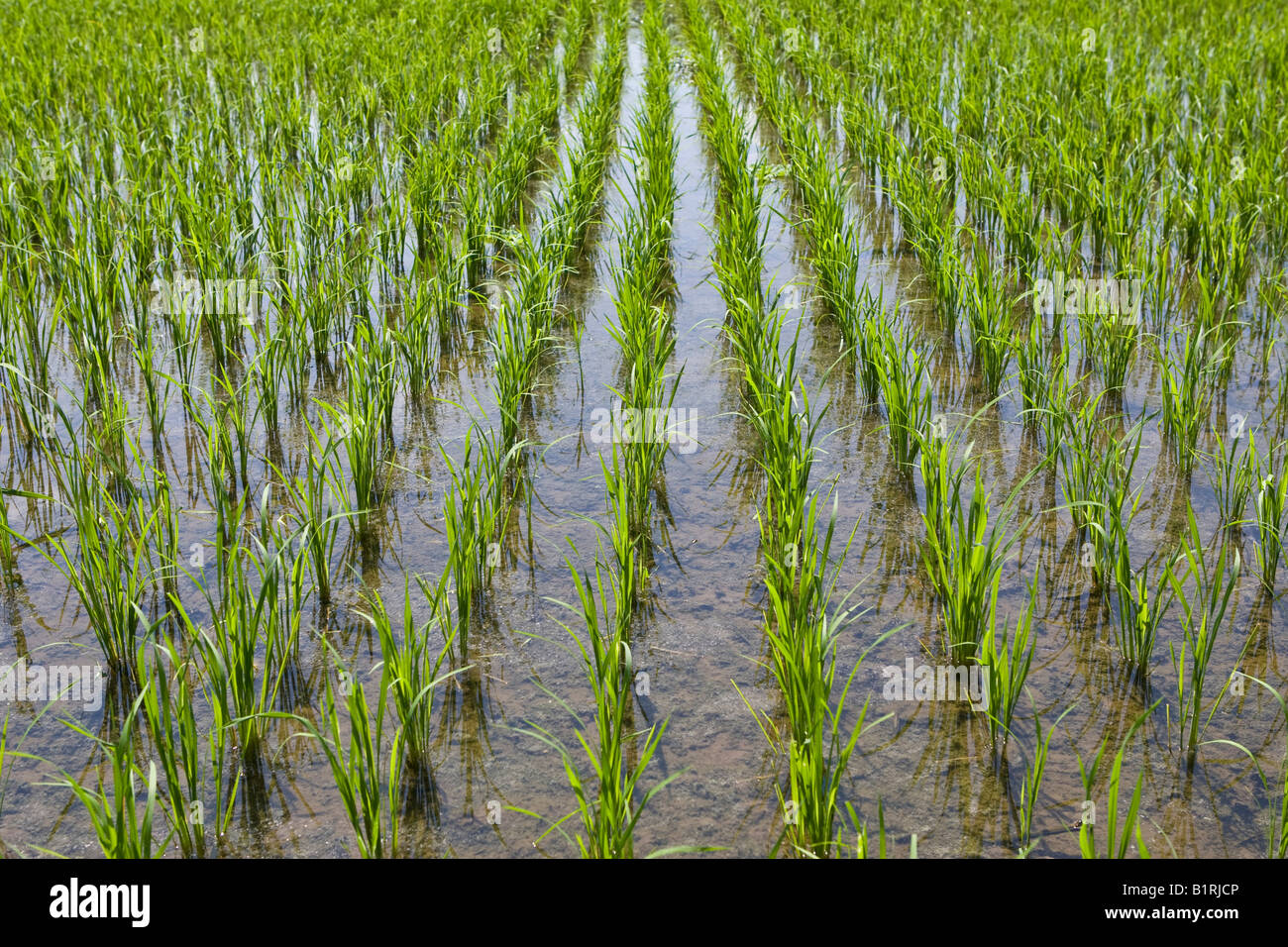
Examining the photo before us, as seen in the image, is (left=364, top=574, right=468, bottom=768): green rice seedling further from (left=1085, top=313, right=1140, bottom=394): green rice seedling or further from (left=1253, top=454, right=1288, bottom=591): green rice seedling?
(left=1085, top=313, right=1140, bottom=394): green rice seedling

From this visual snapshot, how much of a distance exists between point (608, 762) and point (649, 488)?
1.38m

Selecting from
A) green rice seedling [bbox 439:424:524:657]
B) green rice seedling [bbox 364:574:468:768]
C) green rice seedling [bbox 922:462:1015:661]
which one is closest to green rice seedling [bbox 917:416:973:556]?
green rice seedling [bbox 922:462:1015:661]

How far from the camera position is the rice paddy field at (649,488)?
6.93 feet

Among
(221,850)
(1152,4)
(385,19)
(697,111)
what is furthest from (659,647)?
(1152,4)

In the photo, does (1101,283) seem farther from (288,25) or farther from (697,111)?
(288,25)

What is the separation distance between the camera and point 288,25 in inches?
356

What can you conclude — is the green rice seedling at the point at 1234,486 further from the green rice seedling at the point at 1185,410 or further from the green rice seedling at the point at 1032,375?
the green rice seedling at the point at 1032,375

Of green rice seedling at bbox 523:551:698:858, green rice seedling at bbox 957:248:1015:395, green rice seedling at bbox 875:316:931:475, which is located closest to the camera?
green rice seedling at bbox 523:551:698:858

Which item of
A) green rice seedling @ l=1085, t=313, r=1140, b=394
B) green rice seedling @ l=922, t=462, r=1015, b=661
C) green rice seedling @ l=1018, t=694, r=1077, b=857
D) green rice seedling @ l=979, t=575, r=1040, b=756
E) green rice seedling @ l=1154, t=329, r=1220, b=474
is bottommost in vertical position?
green rice seedling @ l=1018, t=694, r=1077, b=857

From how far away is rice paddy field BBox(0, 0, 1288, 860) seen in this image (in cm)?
211

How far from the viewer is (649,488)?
317 centimetres

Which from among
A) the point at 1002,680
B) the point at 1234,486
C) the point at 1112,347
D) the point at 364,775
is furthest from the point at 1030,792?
the point at 1112,347

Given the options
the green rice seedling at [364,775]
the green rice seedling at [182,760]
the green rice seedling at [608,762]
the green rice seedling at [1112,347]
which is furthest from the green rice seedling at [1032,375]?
the green rice seedling at [182,760]

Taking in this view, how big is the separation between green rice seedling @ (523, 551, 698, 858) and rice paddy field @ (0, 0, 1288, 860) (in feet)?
0.05
